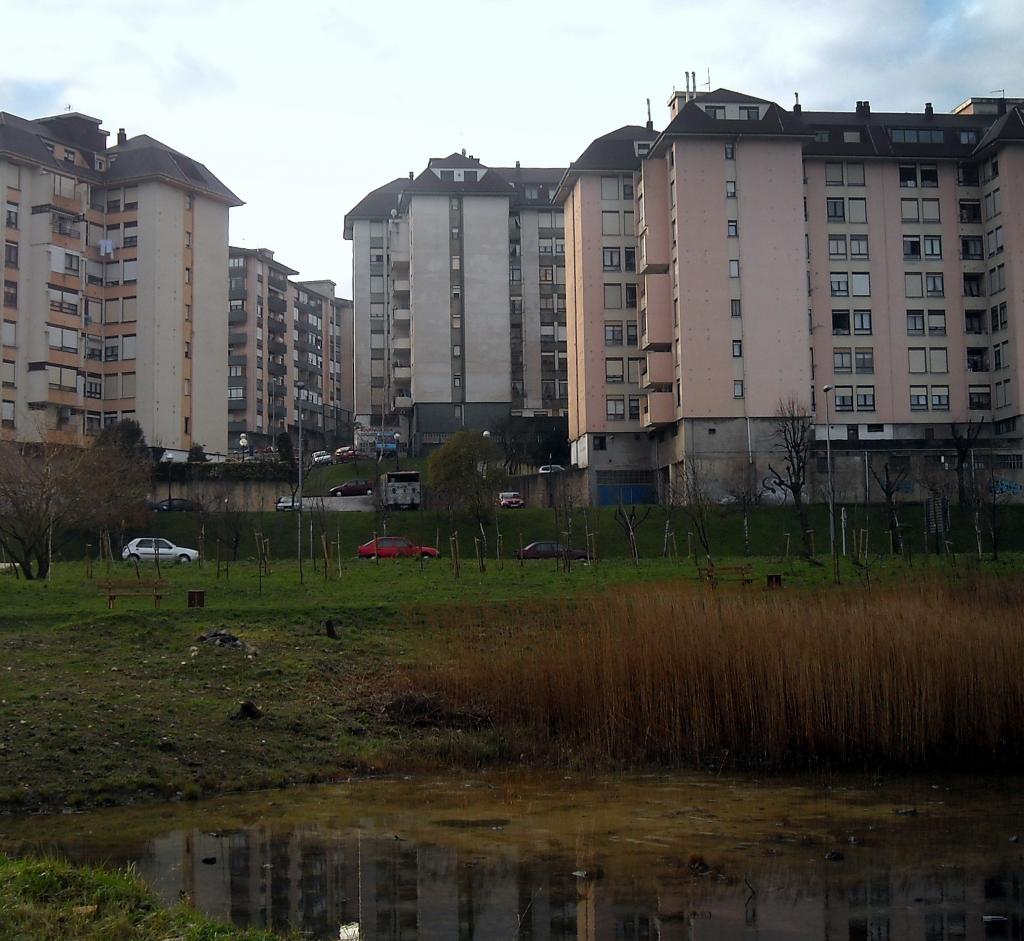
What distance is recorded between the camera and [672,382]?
74250 millimetres

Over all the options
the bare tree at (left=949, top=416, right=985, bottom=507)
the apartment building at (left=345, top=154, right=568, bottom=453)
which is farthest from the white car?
the apartment building at (left=345, top=154, right=568, bottom=453)

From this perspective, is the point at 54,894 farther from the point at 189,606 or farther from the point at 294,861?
the point at 189,606

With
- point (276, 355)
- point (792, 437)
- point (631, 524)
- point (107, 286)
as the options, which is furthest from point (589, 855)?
point (276, 355)

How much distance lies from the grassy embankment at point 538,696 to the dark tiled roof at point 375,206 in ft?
295

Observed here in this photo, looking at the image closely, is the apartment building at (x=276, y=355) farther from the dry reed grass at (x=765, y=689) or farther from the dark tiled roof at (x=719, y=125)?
the dry reed grass at (x=765, y=689)

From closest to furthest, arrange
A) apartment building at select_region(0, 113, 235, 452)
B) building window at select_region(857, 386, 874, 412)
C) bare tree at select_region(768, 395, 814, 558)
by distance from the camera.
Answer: bare tree at select_region(768, 395, 814, 558)
building window at select_region(857, 386, 874, 412)
apartment building at select_region(0, 113, 235, 452)

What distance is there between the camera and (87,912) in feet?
29.5

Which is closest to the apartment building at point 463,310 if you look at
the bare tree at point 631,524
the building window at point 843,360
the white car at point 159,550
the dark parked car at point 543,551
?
the building window at point 843,360

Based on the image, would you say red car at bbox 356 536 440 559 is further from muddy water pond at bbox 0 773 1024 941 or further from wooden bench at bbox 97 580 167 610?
muddy water pond at bbox 0 773 1024 941

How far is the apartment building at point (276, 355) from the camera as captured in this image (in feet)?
396

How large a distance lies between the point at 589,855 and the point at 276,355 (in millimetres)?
116857

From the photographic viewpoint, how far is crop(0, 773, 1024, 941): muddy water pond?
11.2 metres

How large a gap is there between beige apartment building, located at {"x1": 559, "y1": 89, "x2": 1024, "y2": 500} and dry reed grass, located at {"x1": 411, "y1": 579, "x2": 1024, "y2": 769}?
4903cm

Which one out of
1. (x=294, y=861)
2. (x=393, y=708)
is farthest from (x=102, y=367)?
(x=294, y=861)
